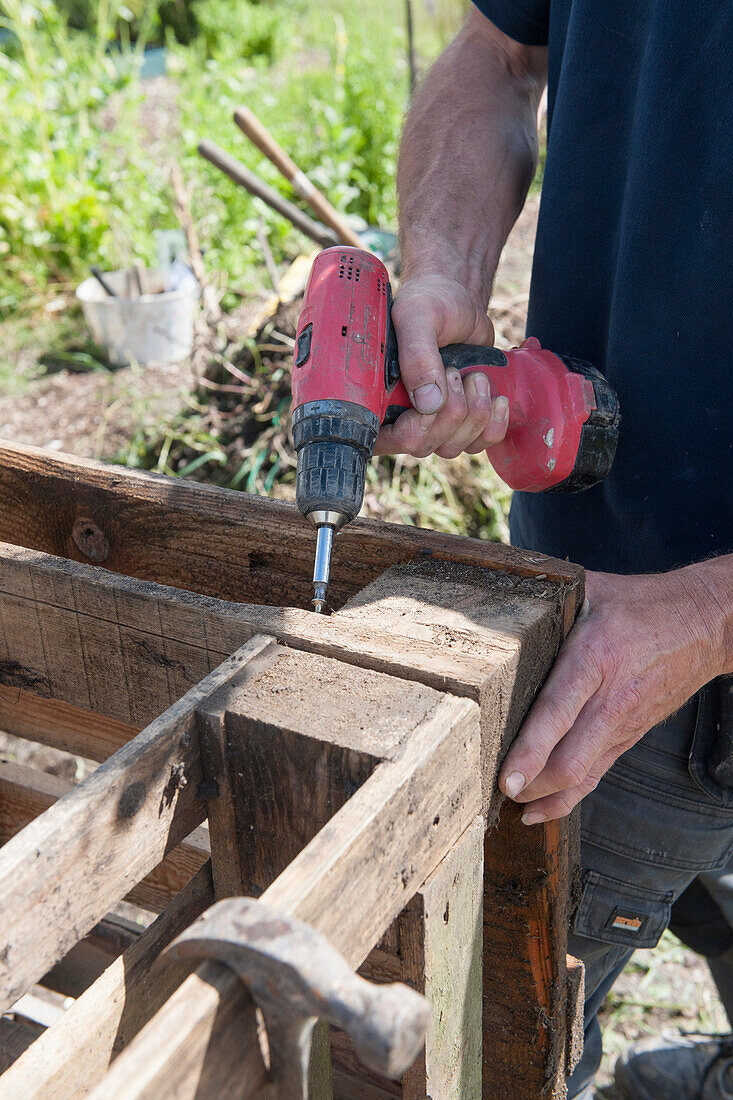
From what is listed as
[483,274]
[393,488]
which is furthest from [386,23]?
[483,274]

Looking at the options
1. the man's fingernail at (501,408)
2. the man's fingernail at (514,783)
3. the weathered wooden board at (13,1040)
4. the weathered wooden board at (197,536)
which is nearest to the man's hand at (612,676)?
the man's fingernail at (514,783)

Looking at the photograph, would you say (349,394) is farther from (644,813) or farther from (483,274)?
(644,813)

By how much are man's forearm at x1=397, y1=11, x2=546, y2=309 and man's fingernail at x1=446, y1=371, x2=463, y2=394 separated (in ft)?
1.01

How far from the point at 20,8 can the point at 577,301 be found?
6201mm

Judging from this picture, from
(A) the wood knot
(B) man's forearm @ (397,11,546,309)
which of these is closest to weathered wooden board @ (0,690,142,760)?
(A) the wood knot

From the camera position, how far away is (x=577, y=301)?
5.55ft

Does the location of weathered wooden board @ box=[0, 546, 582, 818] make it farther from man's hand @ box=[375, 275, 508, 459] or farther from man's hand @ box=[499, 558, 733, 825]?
man's hand @ box=[375, 275, 508, 459]

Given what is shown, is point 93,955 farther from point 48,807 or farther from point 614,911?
point 614,911

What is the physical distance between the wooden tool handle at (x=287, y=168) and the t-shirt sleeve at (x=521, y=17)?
1.82 meters

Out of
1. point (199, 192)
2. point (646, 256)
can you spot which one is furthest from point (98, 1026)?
point (199, 192)

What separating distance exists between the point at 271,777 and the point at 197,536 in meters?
0.52

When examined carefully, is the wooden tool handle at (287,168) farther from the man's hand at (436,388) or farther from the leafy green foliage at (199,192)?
the man's hand at (436,388)

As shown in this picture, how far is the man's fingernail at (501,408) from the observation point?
4.92 feet

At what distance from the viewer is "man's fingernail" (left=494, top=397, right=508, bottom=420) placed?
150 cm
